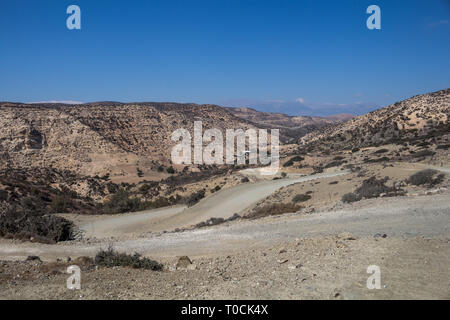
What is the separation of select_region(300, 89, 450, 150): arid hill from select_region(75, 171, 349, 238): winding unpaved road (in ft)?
92.2

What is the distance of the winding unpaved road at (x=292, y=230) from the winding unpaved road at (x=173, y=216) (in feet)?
16.4

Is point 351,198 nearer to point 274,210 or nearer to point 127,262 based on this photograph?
point 274,210

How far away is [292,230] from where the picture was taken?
1105 centimetres

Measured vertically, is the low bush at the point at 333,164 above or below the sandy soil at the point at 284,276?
above

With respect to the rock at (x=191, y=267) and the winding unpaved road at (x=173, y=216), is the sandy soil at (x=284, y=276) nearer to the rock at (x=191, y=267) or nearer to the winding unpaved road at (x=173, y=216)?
the rock at (x=191, y=267)

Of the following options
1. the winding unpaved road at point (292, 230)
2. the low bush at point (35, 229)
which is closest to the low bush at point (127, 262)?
the winding unpaved road at point (292, 230)

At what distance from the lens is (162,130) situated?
68625mm

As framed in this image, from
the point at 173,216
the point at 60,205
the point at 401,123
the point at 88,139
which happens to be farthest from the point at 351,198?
the point at 88,139

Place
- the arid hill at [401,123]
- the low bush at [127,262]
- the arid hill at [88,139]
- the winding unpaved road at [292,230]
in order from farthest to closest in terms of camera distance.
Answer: the arid hill at [88,139] → the arid hill at [401,123] → the winding unpaved road at [292,230] → the low bush at [127,262]

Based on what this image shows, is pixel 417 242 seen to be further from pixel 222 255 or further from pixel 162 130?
pixel 162 130

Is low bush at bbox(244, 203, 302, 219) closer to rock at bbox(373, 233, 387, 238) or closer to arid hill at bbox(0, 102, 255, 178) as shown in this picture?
rock at bbox(373, 233, 387, 238)

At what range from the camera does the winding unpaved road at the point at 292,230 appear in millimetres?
9852

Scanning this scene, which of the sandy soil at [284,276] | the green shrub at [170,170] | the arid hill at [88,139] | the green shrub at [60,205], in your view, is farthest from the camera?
the green shrub at [170,170]
